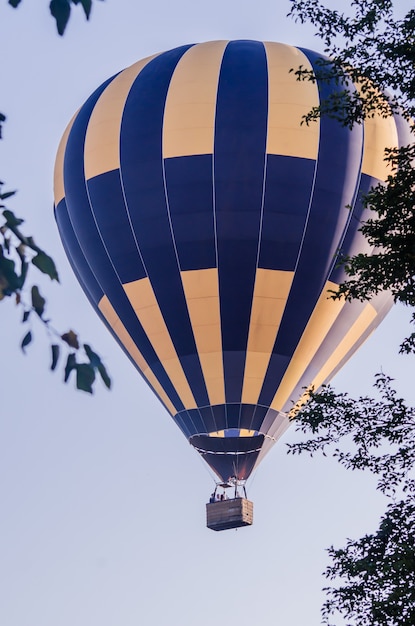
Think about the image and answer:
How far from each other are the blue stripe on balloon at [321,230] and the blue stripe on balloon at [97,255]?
2.35 meters

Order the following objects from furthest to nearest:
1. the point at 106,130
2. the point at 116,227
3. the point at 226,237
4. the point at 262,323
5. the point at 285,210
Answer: the point at 106,130, the point at 262,323, the point at 116,227, the point at 226,237, the point at 285,210

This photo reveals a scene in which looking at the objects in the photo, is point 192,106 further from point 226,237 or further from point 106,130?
point 226,237

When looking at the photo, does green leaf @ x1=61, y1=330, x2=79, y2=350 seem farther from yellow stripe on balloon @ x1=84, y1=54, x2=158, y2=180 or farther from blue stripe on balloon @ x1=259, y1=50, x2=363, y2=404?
yellow stripe on balloon @ x1=84, y1=54, x2=158, y2=180

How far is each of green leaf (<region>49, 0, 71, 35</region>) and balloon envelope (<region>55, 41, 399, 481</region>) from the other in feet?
67.6

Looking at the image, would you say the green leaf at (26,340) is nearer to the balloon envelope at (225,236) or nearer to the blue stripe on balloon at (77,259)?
the balloon envelope at (225,236)

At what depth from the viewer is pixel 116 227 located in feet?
82.2

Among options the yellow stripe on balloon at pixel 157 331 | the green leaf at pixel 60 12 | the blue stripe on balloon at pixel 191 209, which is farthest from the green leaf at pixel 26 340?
the yellow stripe on balloon at pixel 157 331

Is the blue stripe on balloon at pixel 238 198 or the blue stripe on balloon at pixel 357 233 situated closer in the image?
the blue stripe on balloon at pixel 357 233

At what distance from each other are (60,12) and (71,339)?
1040 mm

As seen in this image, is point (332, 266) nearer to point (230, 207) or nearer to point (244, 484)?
point (230, 207)

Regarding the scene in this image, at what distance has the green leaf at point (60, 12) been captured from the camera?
3.88m

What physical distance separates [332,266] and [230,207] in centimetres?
240

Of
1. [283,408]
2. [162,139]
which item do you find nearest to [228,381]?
[283,408]

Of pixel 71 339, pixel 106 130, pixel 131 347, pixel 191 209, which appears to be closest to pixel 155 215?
pixel 191 209
